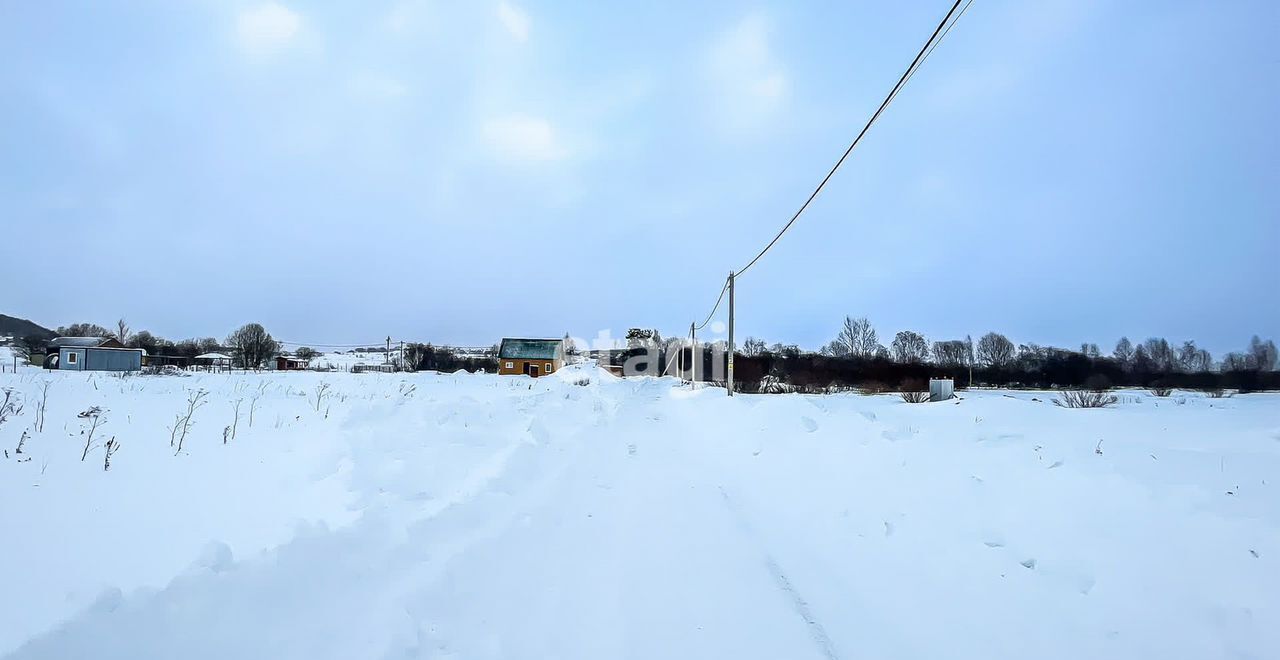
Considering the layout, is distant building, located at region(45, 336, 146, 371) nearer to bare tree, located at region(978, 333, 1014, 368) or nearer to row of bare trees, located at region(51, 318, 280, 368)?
row of bare trees, located at region(51, 318, 280, 368)

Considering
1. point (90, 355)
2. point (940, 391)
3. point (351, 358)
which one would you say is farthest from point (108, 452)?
point (351, 358)

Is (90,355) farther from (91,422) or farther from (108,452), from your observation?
(108,452)

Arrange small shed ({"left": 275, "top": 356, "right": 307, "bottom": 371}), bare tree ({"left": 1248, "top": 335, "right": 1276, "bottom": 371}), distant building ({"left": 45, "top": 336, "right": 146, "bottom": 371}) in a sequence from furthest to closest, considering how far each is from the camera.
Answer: small shed ({"left": 275, "top": 356, "right": 307, "bottom": 371}) → distant building ({"left": 45, "top": 336, "right": 146, "bottom": 371}) → bare tree ({"left": 1248, "top": 335, "right": 1276, "bottom": 371})

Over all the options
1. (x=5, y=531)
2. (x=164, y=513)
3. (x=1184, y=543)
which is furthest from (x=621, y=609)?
(x=1184, y=543)

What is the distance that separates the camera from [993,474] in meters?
5.70

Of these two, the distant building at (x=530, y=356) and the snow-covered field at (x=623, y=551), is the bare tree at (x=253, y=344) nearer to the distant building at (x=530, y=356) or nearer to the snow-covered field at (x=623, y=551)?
the distant building at (x=530, y=356)

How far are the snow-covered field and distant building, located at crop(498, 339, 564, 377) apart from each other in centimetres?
5360

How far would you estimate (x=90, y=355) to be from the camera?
51844 mm

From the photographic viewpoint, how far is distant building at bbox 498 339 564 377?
60.6m

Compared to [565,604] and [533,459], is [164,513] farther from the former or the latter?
[533,459]

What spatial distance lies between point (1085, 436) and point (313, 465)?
10561 millimetres

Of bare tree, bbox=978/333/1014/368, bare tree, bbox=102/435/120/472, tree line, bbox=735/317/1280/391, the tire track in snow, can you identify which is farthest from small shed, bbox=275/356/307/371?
bare tree, bbox=978/333/1014/368

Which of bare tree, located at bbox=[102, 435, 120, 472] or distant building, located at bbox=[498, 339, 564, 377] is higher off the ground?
distant building, located at bbox=[498, 339, 564, 377]

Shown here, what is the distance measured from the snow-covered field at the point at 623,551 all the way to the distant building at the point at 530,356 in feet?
176
